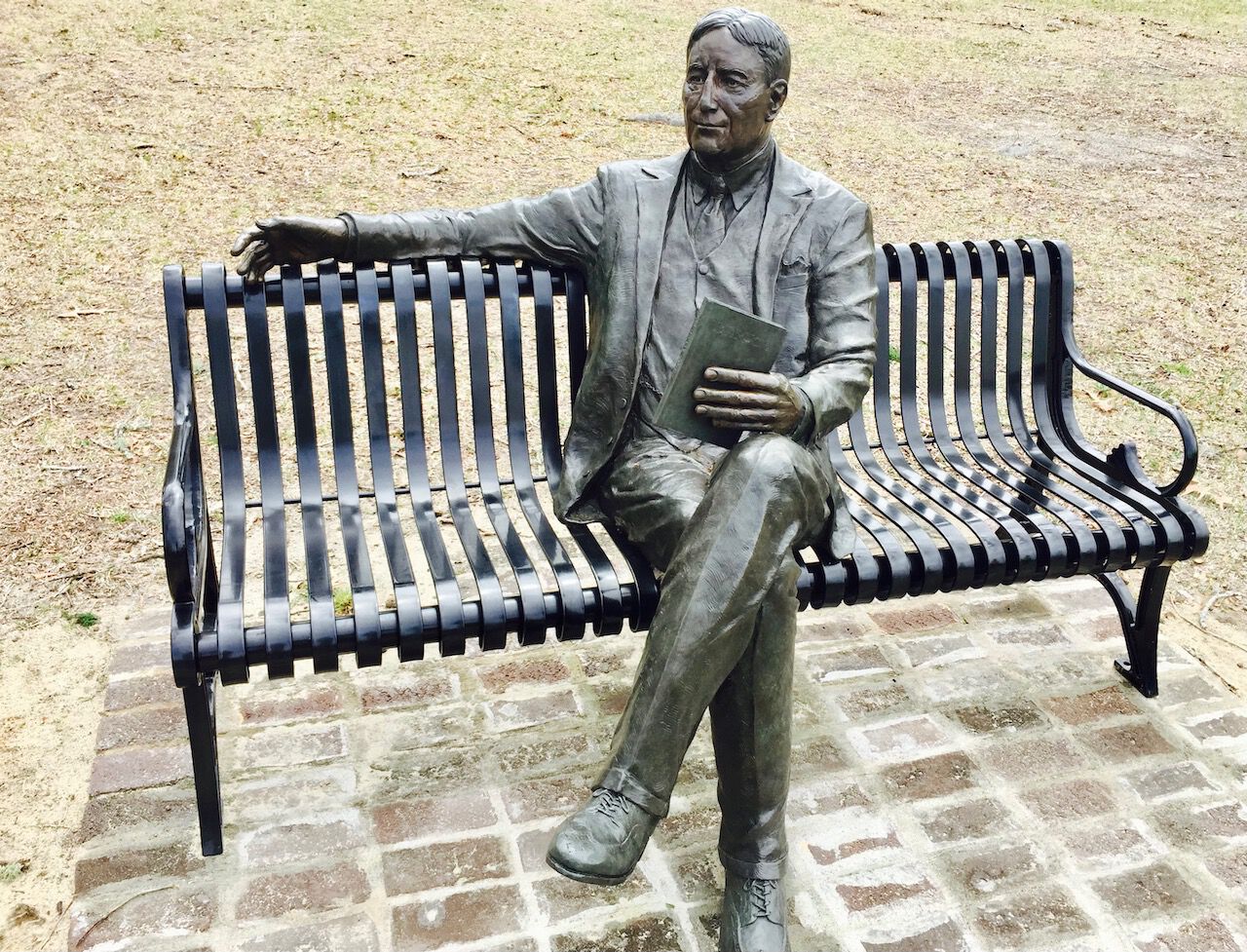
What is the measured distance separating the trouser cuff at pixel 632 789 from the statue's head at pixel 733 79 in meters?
1.67

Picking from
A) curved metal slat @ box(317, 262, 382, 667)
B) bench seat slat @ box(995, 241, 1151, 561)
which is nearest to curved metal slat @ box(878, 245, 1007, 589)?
bench seat slat @ box(995, 241, 1151, 561)

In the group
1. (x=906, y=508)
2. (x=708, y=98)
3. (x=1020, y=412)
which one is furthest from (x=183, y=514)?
(x=1020, y=412)

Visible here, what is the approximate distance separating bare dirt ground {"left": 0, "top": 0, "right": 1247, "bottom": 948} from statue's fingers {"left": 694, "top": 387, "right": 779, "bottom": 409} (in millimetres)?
1996

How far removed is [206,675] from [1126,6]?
14.1 metres

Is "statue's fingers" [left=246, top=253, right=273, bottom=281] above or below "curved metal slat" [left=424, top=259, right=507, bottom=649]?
above

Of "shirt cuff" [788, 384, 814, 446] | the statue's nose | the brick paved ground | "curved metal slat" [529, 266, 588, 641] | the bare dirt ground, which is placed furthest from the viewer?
the bare dirt ground

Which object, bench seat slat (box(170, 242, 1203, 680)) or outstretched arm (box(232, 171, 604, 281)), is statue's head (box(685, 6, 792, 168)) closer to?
outstretched arm (box(232, 171, 604, 281))

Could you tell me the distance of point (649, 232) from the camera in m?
3.53

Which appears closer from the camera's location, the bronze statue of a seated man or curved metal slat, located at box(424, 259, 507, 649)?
the bronze statue of a seated man

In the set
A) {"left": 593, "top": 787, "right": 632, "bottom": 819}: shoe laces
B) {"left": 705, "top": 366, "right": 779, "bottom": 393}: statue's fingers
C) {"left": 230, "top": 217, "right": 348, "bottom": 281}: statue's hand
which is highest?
{"left": 230, "top": 217, "right": 348, "bottom": 281}: statue's hand

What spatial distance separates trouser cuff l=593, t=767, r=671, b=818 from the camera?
2734mm

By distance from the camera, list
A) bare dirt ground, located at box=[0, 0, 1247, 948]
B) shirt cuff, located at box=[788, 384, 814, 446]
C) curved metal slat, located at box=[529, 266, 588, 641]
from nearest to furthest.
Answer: shirt cuff, located at box=[788, 384, 814, 446] → curved metal slat, located at box=[529, 266, 588, 641] → bare dirt ground, located at box=[0, 0, 1247, 948]

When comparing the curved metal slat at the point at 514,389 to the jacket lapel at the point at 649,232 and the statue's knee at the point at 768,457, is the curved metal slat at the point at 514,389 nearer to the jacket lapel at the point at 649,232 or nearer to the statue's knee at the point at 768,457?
the jacket lapel at the point at 649,232

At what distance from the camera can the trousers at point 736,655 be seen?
2.77 meters
